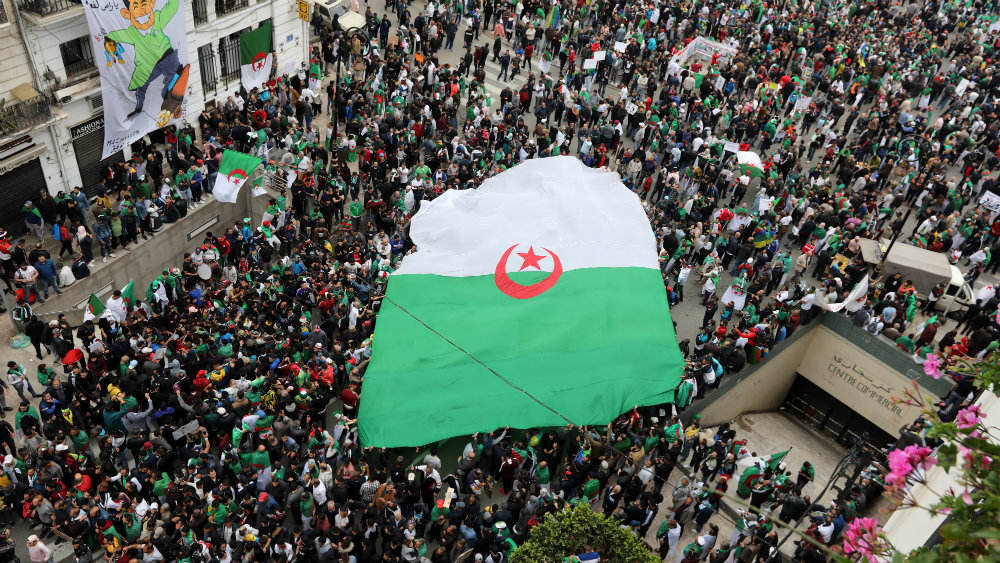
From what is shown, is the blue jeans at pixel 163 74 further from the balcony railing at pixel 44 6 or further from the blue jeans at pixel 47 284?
the blue jeans at pixel 47 284

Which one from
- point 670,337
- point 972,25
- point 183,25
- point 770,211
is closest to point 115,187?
point 183,25

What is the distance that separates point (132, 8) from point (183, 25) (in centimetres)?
232

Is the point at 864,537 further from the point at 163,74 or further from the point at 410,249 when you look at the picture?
the point at 163,74

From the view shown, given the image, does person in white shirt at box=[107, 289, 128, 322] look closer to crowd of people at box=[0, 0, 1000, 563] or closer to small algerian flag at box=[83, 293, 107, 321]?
crowd of people at box=[0, 0, 1000, 563]

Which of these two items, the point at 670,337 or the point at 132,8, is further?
the point at 132,8

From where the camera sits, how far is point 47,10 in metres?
22.5

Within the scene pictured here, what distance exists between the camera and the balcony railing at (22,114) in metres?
22.6

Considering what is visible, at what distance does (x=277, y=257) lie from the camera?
25.0 m

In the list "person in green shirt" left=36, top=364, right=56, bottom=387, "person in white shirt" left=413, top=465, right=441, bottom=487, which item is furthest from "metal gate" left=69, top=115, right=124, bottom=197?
"person in white shirt" left=413, top=465, right=441, bottom=487

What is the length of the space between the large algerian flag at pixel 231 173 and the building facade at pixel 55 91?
438 centimetres

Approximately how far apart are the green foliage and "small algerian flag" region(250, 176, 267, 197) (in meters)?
15.1

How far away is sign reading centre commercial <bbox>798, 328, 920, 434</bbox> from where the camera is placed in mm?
24438

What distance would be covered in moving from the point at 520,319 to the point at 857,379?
35.8 feet

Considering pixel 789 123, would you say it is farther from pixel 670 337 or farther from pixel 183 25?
pixel 183 25
